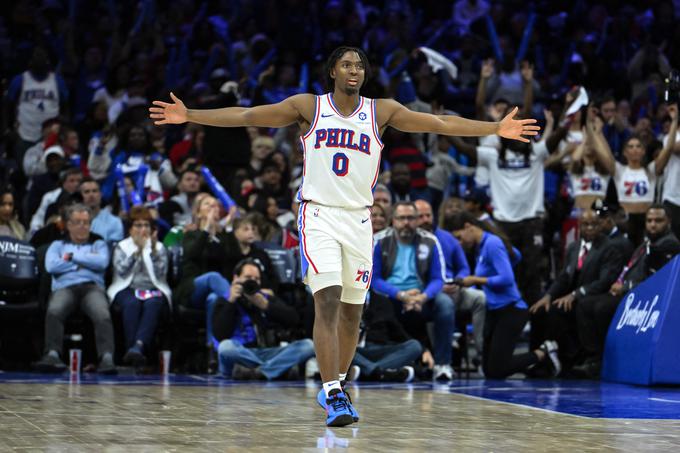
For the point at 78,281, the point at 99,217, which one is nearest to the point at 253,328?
the point at 78,281

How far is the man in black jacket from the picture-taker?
12.5m

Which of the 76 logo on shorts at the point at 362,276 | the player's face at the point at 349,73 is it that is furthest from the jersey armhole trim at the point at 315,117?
the 76 logo on shorts at the point at 362,276

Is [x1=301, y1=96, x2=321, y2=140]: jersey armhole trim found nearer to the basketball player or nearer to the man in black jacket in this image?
the basketball player

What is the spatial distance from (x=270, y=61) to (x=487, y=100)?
3.29m

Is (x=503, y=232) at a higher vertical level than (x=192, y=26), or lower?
lower

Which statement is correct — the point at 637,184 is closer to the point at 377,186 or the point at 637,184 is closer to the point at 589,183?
the point at 589,183

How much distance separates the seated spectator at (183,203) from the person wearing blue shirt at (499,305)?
3.16m

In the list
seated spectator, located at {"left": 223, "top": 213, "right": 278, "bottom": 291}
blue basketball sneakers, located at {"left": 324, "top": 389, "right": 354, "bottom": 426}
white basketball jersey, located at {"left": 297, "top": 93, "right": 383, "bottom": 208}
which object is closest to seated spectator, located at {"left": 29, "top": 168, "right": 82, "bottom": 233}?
seated spectator, located at {"left": 223, "top": 213, "right": 278, "bottom": 291}

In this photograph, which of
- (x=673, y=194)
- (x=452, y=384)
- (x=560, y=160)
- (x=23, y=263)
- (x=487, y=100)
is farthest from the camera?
(x=487, y=100)

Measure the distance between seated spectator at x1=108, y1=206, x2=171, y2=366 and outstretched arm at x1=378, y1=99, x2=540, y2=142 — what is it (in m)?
5.40

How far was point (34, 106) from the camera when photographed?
627 inches

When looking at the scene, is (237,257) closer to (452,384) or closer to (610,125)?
(452,384)

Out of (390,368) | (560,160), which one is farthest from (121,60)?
(390,368)

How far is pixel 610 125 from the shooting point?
619 inches
